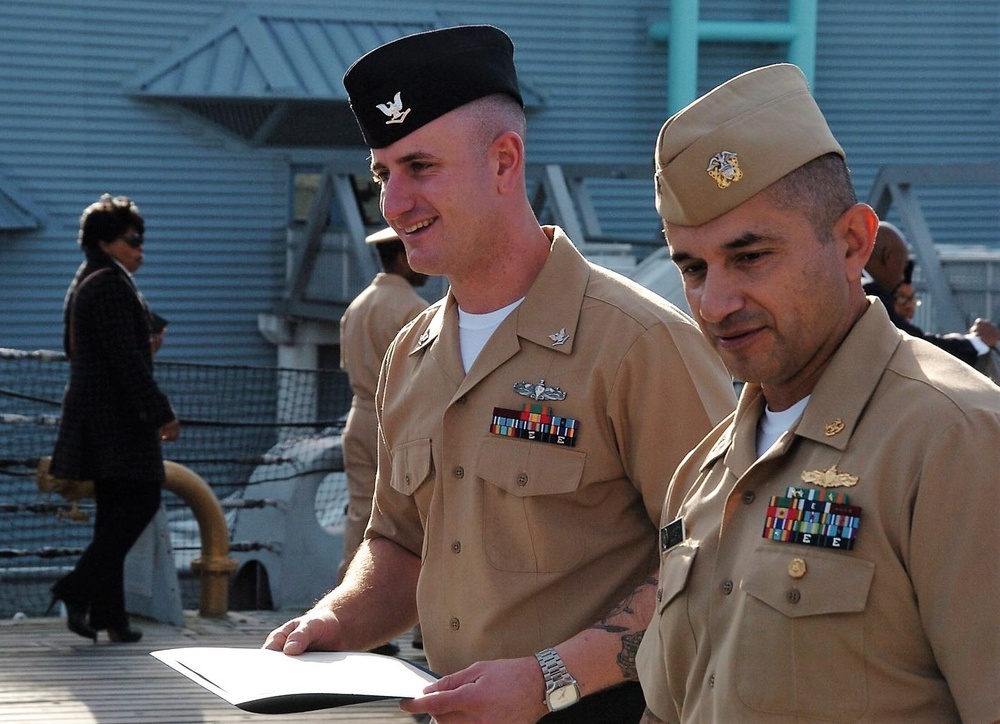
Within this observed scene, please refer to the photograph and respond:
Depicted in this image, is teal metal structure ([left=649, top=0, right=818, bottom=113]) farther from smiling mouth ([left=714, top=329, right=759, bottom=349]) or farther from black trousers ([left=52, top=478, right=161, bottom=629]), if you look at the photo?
smiling mouth ([left=714, top=329, right=759, bottom=349])

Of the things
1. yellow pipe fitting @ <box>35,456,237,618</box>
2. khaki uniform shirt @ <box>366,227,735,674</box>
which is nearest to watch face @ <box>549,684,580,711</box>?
khaki uniform shirt @ <box>366,227,735,674</box>

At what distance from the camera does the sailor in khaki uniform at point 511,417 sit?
242 centimetres

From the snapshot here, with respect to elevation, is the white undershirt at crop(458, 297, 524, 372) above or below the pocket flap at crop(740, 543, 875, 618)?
above

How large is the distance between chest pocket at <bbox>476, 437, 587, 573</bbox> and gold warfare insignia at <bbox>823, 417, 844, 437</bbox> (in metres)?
0.76

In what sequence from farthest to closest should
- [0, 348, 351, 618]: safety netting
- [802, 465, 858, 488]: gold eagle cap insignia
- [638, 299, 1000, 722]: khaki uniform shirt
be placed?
[0, 348, 351, 618]: safety netting
[802, 465, 858, 488]: gold eagle cap insignia
[638, 299, 1000, 722]: khaki uniform shirt

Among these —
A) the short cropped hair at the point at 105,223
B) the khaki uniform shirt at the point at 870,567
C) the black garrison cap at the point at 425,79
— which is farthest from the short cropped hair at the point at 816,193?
the short cropped hair at the point at 105,223

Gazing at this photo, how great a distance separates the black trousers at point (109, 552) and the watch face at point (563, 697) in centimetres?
436

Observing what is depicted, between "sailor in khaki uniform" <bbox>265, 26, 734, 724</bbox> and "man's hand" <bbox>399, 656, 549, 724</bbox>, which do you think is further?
"sailor in khaki uniform" <bbox>265, 26, 734, 724</bbox>

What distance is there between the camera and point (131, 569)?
7262 millimetres

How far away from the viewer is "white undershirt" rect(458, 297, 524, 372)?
2619 millimetres

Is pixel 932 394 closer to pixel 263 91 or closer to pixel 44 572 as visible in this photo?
pixel 44 572

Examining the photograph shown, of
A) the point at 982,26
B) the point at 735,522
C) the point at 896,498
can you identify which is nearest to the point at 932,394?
the point at 896,498

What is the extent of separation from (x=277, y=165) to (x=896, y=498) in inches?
706

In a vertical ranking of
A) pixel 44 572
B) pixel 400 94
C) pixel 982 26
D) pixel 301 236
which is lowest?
pixel 44 572
